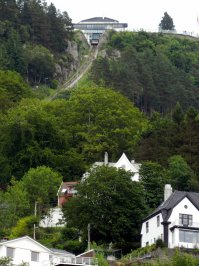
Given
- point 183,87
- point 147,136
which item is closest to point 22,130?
point 147,136

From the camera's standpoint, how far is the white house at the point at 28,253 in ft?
236

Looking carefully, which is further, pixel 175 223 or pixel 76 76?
pixel 76 76

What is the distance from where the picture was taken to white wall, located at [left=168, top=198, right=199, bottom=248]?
256 ft

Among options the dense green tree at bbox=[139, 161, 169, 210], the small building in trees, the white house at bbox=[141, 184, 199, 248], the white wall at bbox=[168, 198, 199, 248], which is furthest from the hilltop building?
the small building in trees

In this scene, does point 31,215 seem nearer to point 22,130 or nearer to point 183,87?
point 22,130

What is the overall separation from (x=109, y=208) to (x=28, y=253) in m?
10.5

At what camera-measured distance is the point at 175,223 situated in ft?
259

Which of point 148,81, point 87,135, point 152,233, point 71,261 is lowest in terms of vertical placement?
point 71,261

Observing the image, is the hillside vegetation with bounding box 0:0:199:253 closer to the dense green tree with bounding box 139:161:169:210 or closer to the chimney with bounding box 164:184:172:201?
the dense green tree with bounding box 139:161:169:210

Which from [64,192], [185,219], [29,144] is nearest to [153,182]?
[64,192]

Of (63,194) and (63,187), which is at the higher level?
(63,187)

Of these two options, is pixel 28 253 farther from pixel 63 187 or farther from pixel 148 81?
pixel 148 81

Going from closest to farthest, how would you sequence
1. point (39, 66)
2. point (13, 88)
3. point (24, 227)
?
point (24, 227) → point (13, 88) → point (39, 66)

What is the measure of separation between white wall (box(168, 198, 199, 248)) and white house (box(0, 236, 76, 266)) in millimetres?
8140
